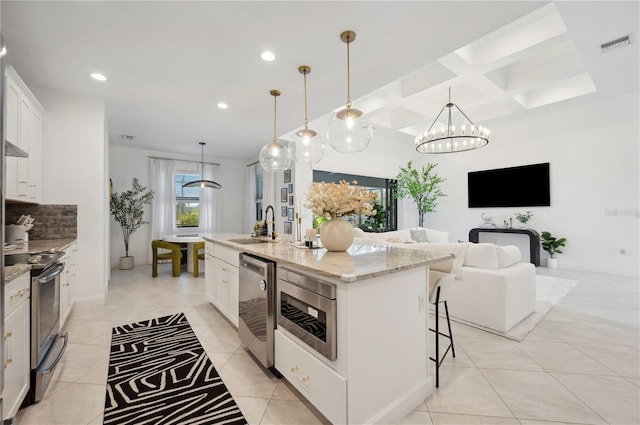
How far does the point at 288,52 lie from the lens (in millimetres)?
2580

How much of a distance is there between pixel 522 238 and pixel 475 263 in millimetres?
4409

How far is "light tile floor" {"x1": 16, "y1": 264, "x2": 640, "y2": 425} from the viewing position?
161cm

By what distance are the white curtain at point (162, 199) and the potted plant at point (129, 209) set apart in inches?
7.7

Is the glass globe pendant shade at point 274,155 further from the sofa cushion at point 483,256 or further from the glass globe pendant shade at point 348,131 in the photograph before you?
the sofa cushion at point 483,256

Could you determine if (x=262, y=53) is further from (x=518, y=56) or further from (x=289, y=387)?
(x=518, y=56)

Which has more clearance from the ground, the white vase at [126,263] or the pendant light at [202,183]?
the pendant light at [202,183]

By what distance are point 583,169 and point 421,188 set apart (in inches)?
120

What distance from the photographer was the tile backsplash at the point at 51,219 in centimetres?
319

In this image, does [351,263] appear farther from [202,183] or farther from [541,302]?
[202,183]

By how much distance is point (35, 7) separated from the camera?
1984 millimetres

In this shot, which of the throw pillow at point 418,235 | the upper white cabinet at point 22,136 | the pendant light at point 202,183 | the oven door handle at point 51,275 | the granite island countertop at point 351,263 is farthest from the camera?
the throw pillow at point 418,235

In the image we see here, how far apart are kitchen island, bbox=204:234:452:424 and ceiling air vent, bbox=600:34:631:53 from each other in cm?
337

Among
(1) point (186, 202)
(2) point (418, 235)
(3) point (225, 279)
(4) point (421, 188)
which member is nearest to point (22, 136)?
(3) point (225, 279)

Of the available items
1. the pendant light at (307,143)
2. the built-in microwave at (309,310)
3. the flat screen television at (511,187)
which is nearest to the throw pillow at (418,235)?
the flat screen television at (511,187)
